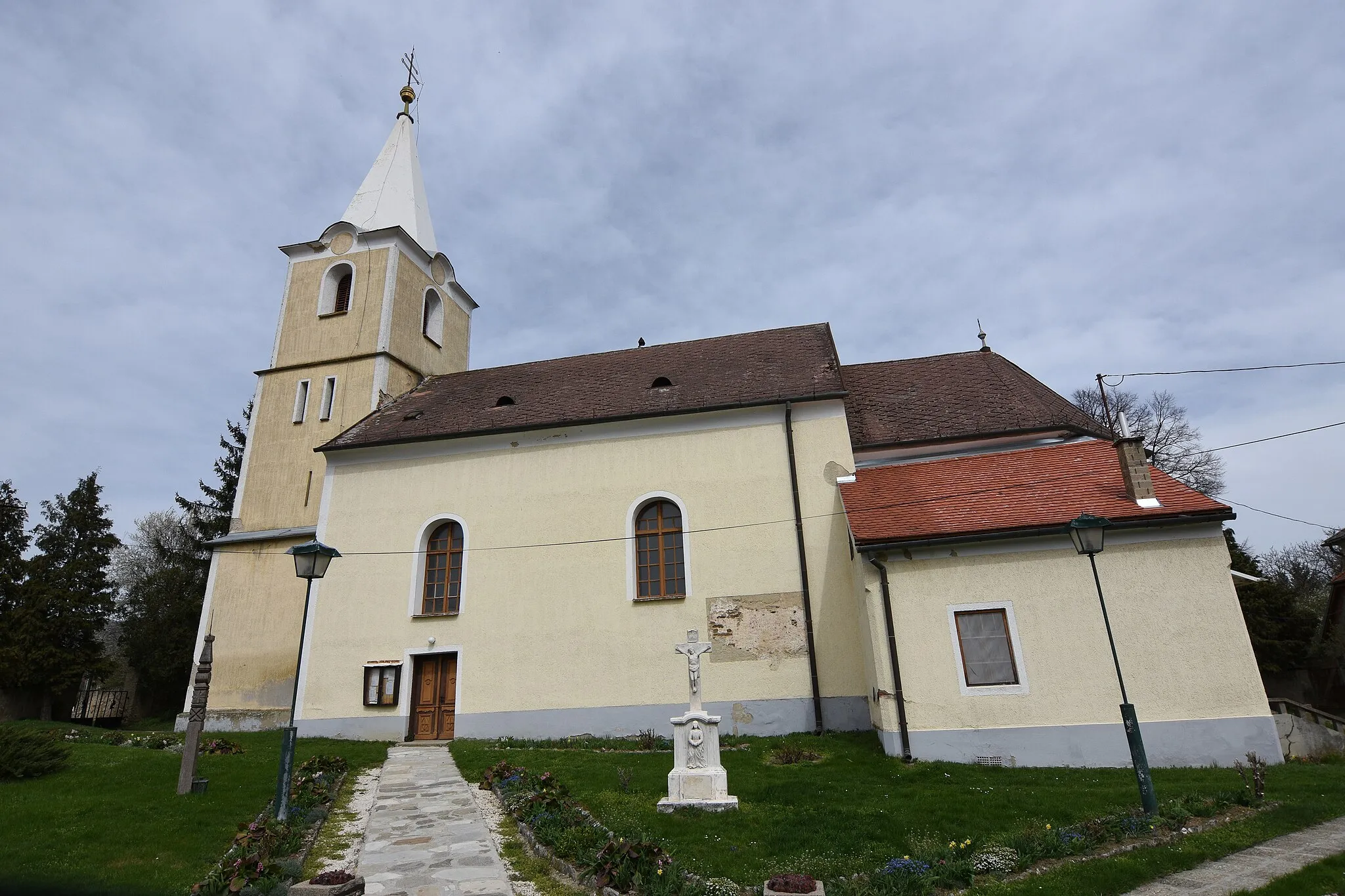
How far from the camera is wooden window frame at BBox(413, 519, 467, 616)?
17.0 meters

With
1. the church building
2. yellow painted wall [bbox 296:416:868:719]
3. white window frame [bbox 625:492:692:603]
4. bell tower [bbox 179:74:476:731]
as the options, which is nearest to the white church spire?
bell tower [bbox 179:74:476:731]

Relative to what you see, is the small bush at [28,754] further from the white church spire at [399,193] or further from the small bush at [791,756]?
the white church spire at [399,193]

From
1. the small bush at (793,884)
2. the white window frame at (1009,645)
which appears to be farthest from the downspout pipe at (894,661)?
the small bush at (793,884)

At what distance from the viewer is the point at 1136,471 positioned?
1258cm

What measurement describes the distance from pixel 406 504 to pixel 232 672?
6.05 meters

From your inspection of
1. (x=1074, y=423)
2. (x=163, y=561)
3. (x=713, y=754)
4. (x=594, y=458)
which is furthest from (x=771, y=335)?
(x=163, y=561)

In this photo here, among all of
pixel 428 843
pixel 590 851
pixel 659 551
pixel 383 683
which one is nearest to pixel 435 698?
pixel 383 683

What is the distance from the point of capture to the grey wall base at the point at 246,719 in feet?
58.0

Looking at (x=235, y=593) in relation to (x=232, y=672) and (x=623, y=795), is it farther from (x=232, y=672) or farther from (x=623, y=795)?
(x=623, y=795)

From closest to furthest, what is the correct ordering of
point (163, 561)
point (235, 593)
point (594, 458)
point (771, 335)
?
point (594, 458) < point (235, 593) < point (771, 335) < point (163, 561)

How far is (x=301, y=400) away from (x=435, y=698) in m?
10.1

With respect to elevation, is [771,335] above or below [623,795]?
above

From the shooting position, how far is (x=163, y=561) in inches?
1403

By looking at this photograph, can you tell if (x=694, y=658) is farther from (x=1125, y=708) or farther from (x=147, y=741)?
(x=147, y=741)
